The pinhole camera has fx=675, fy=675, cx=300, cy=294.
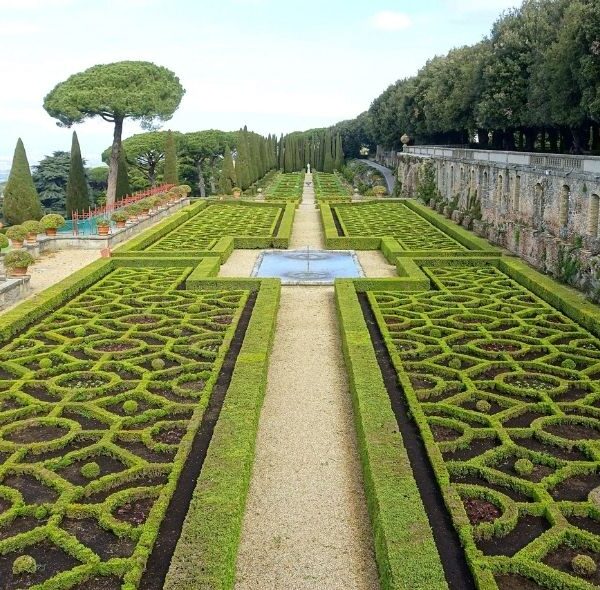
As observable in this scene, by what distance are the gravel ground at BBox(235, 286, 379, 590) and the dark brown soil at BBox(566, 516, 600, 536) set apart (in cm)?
245

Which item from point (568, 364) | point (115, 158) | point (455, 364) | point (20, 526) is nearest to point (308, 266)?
point (455, 364)

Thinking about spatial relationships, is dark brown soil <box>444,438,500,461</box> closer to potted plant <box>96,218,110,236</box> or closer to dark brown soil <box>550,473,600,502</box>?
dark brown soil <box>550,473,600,502</box>

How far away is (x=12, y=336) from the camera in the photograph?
49.0ft

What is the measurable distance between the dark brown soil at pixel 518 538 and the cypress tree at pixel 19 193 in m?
30.1

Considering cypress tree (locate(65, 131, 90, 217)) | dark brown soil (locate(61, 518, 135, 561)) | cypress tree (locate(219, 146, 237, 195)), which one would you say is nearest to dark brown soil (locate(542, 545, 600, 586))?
dark brown soil (locate(61, 518, 135, 561))

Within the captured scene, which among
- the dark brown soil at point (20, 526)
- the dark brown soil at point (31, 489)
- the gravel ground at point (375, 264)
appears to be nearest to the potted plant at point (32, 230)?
the gravel ground at point (375, 264)

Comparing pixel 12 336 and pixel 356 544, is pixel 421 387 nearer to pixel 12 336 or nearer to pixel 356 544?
pixel 356 544

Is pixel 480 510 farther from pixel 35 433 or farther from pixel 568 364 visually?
pixel 35 433

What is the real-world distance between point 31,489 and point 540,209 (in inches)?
799

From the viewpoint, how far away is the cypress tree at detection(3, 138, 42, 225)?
32.7 meters

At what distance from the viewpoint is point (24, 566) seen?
273 inches

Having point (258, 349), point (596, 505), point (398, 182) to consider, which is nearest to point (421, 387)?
point (258, 349)

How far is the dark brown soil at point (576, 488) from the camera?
28.0 feet

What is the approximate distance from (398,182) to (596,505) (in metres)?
49.2
